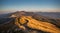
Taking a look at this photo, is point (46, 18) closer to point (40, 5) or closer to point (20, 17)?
point (40, 5)

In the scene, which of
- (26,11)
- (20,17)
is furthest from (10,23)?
(26,11)

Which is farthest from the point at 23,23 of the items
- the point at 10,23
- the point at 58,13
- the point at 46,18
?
the point at 58,13

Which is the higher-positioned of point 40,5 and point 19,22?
point 40,5

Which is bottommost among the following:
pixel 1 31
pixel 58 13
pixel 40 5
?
pixel 1 31

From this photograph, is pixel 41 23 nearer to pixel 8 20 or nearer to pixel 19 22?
pixel 19 22

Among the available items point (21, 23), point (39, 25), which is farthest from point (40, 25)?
point (21, 23)

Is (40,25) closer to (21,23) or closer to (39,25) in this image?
(39,25)

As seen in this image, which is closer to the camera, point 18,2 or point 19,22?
point 19,22
